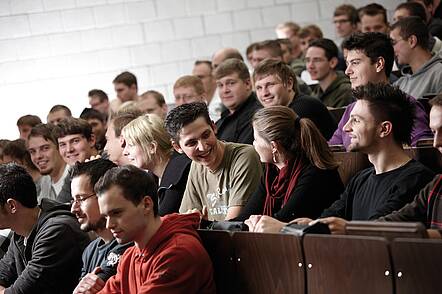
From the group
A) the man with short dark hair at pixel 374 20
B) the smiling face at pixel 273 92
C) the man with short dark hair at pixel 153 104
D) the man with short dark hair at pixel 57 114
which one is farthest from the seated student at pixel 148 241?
the man with short dark hair at pixel 374 20

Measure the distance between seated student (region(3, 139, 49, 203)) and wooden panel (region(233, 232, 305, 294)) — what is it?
11.2 ft

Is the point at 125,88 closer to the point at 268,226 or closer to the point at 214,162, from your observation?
the point at 214,162

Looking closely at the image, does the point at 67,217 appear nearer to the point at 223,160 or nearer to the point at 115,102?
the point at 223,160

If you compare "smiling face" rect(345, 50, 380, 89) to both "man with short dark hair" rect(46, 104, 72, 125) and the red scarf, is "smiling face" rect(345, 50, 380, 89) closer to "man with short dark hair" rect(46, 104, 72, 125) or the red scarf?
the red scarf


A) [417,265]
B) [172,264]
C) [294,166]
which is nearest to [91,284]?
[172,264]

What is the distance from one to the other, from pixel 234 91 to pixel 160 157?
3.48 feet

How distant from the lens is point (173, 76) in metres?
9.27

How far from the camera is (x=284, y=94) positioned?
5270 mm

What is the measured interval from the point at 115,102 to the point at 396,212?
17.9 feet

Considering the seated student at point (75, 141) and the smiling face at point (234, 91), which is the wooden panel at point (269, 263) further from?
the seated student at point (75, 141)

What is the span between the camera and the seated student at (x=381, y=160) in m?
3.37

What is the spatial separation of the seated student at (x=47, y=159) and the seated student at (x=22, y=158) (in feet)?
0.24

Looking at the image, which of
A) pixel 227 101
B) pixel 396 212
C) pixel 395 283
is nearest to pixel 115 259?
pixel 396 212

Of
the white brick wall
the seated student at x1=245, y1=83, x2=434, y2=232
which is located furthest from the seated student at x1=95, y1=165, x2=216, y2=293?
the white brick wall
